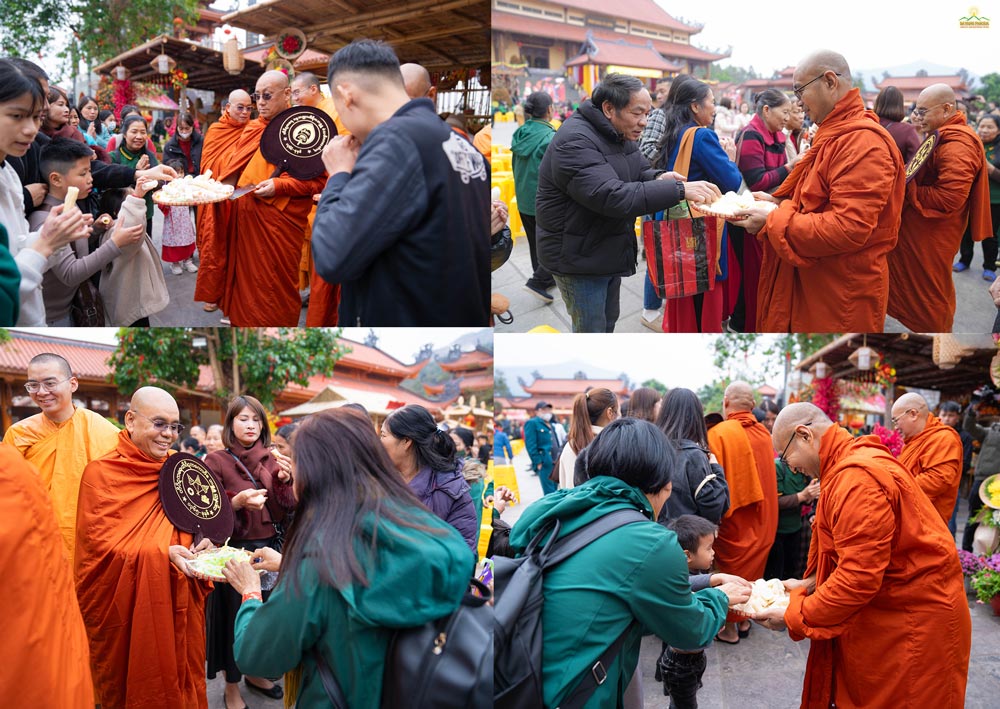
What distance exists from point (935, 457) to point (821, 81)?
290 cm

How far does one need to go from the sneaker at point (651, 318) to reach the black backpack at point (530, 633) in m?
1.11

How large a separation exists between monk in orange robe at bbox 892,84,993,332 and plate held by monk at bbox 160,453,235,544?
125 inches

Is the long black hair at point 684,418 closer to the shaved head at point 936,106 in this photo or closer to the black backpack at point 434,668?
the shaved head at point 936,106

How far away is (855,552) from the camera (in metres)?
2.75

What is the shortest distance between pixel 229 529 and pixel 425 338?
1410mm

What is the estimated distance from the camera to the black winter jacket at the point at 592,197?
299cm

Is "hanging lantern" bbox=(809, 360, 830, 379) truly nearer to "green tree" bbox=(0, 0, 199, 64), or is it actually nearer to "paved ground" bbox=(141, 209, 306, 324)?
"paved ground" bbox=(141, 209, 306, 324)

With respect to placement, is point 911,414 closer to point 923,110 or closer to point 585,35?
point 923,110

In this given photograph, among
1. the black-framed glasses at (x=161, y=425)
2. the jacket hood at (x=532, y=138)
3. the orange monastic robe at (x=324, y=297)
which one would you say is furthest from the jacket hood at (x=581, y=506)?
the black-framed glasses at (x=161, y=425)

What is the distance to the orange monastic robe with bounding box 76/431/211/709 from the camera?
3.02 m

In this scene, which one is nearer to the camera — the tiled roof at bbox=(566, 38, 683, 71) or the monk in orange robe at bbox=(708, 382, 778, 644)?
the tiled roof at bbox=(566, 38, 683, 71)

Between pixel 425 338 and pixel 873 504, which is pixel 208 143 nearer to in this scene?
pixel 425 338

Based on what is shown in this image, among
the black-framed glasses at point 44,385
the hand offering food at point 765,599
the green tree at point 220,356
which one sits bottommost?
the hand offering food at point 765,599

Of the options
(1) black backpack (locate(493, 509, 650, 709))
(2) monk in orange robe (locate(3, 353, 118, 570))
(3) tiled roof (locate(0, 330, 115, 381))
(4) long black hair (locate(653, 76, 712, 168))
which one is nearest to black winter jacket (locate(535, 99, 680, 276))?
(4) long black hair (locate(653, 76, 712, 168))
